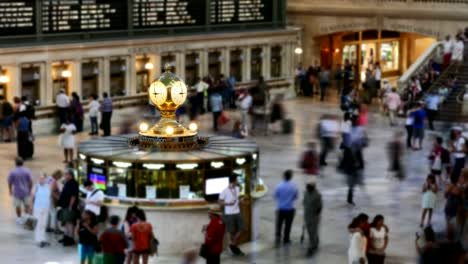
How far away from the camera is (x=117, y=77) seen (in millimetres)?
36844

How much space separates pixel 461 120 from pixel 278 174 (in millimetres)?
10765

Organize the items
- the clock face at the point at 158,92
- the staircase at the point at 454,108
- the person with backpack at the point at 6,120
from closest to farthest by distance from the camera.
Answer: the clock face at the point at 158,92 → the person with backpack at the point at 6,120 → the staircase at the point at 454,108

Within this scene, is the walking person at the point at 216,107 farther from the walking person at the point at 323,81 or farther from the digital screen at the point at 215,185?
the digital screen at the point at 215,185

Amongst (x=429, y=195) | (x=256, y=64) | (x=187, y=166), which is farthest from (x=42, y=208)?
(x=256, y=64)

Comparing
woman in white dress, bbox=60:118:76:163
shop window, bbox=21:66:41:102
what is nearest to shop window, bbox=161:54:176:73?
shop window, bbox=21:66:41:102

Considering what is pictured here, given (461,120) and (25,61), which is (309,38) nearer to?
(461,120)

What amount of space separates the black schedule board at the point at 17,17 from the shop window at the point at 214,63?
757 centimetres

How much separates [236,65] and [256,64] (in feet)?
3.81

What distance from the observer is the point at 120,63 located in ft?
121

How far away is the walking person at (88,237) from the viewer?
17578mm

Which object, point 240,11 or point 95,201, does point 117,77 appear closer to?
point 240,11

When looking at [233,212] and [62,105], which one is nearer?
[233,212]

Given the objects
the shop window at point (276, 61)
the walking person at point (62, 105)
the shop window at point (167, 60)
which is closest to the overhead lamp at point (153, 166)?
the walking person at point (62, 105)

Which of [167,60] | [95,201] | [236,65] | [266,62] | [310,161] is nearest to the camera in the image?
[95,201]
